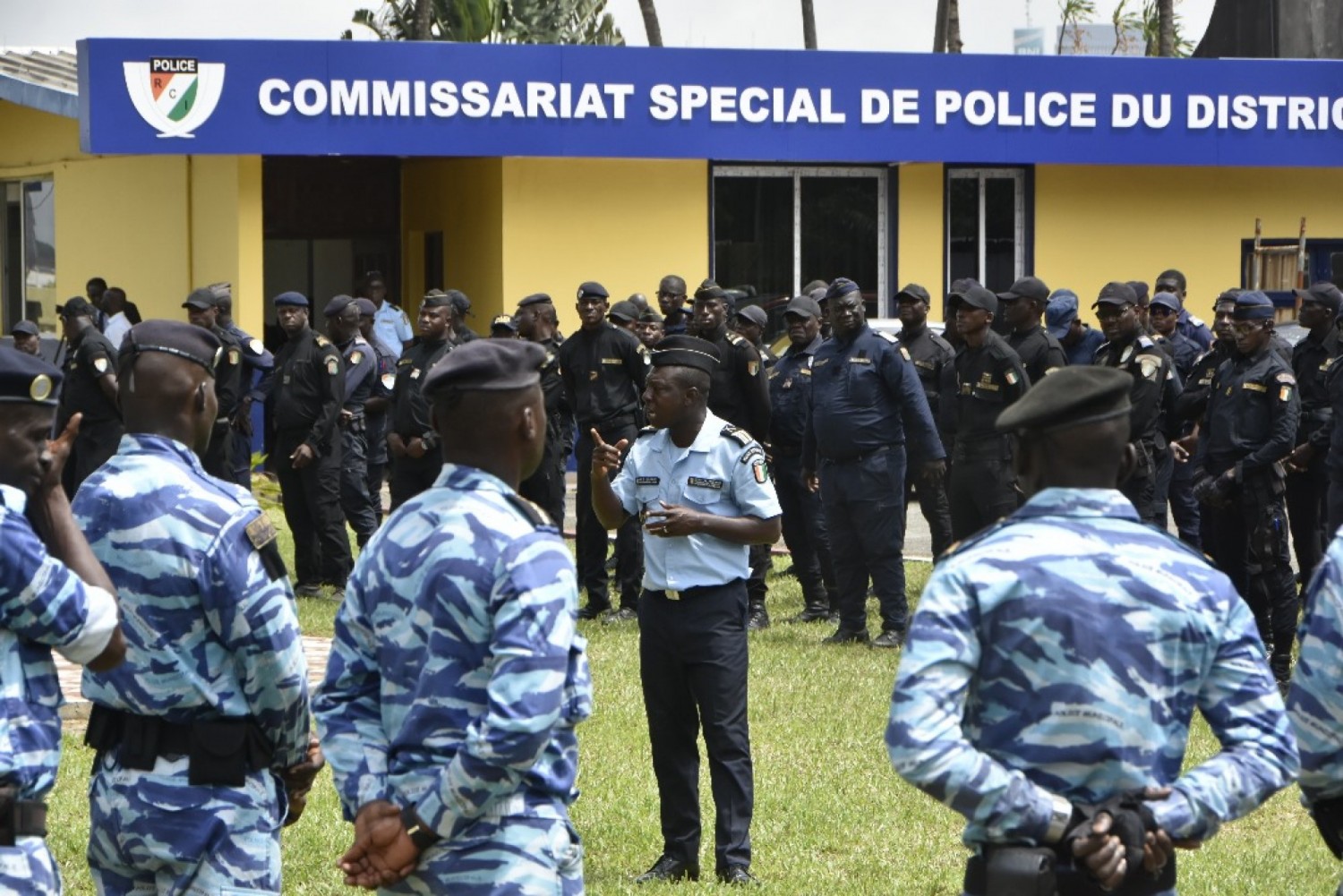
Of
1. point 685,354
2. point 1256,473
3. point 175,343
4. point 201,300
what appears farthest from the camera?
point 201,300

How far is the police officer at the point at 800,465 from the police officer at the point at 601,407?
0.98 meters

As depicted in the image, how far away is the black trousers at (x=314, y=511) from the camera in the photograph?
12859 millimetres

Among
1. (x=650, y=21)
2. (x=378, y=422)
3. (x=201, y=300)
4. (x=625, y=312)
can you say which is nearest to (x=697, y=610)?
(x=625, y=312)

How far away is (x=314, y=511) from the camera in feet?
42.3

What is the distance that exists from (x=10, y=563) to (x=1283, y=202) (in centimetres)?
2125

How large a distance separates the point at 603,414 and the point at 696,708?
5949 millimetres

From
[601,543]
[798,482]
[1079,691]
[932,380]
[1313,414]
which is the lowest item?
[601,543]

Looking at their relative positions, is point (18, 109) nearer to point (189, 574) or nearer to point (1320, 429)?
point (1320, 429)

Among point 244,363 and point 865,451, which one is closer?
point 865,451

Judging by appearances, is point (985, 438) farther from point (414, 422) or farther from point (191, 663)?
point (191, 663)

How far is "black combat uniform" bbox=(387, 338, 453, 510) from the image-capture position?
12.2 meters

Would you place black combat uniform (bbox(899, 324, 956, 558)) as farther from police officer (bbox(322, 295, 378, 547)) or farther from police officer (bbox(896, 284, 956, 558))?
police officer (bbox(322, 295, 378, 547))

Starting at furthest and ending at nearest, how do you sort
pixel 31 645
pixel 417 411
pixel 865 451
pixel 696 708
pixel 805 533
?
1. pixel 805 533
2. pixel 417 411
3. pixel 865 451
4. pixel 696 708
5. pixel 31 645

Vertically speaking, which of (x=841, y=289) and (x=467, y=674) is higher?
(x=841, y=289)
